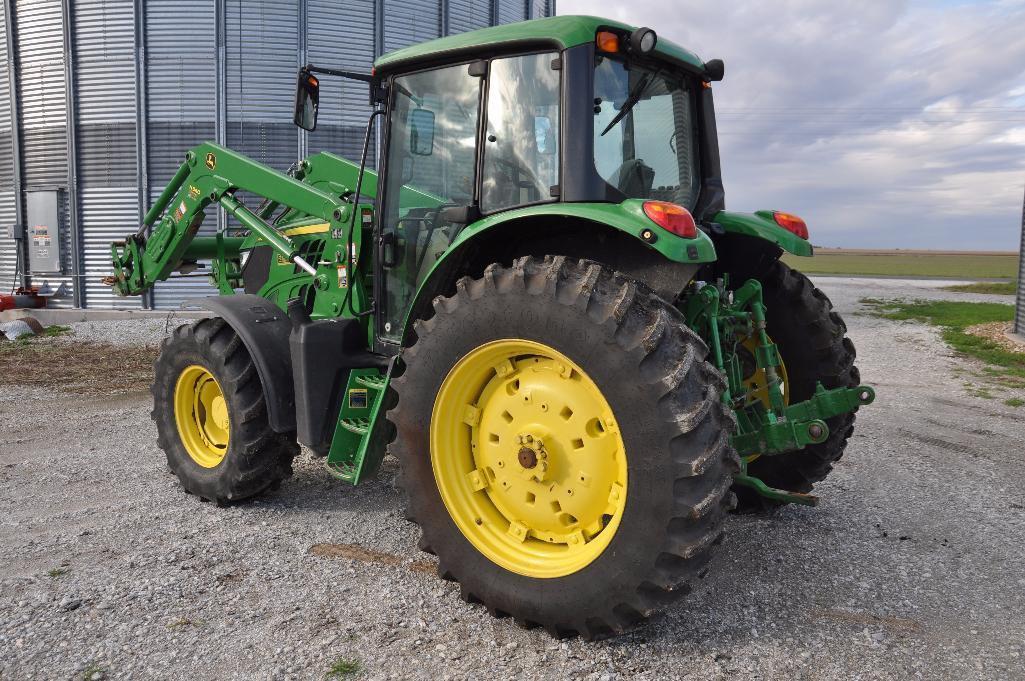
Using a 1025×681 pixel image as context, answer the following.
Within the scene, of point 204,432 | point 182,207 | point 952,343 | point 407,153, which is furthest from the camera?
point 952,343

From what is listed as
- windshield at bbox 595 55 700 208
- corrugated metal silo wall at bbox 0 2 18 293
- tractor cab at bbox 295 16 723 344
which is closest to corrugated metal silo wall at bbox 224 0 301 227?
corrugated metal silo wall at bbox 0 2 18 293

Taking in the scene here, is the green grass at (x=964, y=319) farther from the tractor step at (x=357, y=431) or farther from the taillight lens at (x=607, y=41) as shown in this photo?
the tractor step at (x=357, y=431)

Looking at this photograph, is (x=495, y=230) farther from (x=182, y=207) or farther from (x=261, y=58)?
(x=261, y=58)

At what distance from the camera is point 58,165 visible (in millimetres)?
15133

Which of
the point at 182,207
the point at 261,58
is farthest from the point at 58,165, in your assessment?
the point at 182,207

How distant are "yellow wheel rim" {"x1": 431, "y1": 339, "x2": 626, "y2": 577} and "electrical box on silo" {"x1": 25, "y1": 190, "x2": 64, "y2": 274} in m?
14.9

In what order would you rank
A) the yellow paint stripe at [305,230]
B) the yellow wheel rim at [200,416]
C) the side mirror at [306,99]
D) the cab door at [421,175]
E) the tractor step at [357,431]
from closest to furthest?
1. the cab door at [421,175]
2. the tractor step at [357,431]
3. the side mirror at [306,99]
4. the yellow paint stripe at [305,230]
5. the yellow wheel rim at [200,416]

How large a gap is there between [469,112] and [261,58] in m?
12.3

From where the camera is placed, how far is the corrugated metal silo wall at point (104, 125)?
571 inches

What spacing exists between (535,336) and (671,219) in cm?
71

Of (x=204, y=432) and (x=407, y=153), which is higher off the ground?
(x=407, y=153)

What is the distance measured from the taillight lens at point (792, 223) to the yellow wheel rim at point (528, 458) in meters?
1.79

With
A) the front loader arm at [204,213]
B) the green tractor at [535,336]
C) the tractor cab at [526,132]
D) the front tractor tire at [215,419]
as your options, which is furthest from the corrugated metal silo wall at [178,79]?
the tractor cab at [526,132]

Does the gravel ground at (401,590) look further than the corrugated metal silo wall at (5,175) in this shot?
No
